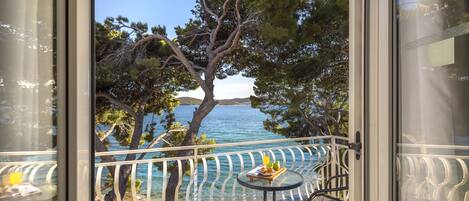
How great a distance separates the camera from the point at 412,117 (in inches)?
51.0

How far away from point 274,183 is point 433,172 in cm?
176

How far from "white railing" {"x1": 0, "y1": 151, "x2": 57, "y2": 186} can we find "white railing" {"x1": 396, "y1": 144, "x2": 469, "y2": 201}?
1.22 metres

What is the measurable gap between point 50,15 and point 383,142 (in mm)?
1353

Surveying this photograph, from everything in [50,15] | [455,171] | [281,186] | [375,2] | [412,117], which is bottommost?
[281,186]

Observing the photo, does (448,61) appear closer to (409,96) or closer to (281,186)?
(409,96)

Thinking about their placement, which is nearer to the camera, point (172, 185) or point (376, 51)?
Answer: point (376, 51)

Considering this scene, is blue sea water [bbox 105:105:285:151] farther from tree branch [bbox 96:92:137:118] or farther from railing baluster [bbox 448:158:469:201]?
railing baluster [bbox 448:158:469:201]

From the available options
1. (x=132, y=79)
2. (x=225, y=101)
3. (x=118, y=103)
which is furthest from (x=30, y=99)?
(x=225, y=101)

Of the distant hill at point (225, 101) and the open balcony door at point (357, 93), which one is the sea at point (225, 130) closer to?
the distant hill at point (225, 101)

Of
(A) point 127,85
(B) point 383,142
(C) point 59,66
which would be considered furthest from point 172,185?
(C) point 59,66

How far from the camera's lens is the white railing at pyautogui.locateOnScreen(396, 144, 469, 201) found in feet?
3.46

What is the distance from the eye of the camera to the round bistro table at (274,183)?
2750mm

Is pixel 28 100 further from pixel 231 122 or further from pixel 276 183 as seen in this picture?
pixel 231 122

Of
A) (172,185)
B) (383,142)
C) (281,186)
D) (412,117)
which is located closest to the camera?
(412,117)
